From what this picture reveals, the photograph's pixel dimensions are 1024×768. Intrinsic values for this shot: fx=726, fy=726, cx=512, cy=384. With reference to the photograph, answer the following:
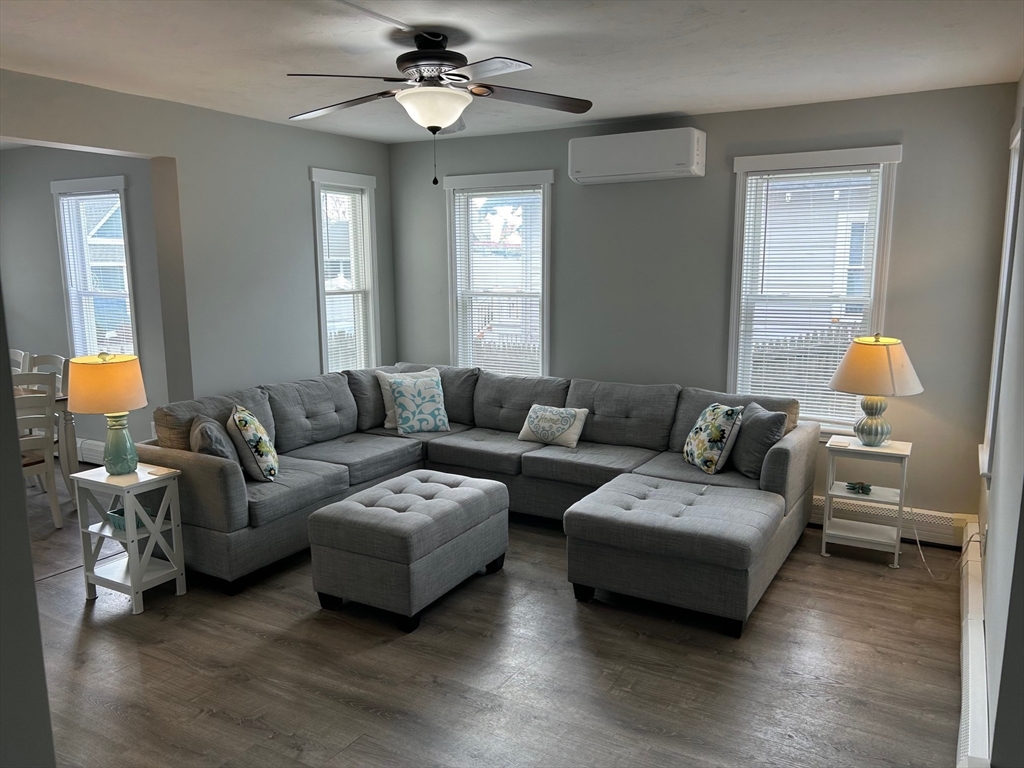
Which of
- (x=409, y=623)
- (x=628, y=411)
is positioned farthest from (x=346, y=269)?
(x=409, y=623)

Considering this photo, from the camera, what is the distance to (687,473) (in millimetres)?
4207

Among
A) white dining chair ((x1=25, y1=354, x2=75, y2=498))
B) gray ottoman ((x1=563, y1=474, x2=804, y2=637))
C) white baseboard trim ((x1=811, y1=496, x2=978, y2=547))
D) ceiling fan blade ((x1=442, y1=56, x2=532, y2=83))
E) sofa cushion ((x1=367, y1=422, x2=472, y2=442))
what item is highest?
ceiling fan blade ((x1=442, y1=56, x2=532, y2=83))

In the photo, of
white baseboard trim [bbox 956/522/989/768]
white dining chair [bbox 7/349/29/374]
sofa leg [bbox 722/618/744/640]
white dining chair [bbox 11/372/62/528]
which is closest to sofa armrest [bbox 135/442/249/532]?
white dining chair [bbox 11/372/62/528]

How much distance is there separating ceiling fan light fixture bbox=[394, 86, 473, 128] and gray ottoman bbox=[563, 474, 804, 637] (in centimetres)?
193

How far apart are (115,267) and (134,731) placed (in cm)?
414

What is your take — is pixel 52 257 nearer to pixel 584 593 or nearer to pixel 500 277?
pixel 500 277

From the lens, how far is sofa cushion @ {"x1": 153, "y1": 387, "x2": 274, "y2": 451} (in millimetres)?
4031

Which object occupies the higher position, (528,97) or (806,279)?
(528,97)

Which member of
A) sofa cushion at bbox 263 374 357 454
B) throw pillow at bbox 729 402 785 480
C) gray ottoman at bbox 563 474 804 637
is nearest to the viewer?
gray ottoman at bbox 563 474 804 637

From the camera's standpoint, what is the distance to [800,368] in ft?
15.4

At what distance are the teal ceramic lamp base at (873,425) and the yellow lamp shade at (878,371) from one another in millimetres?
199

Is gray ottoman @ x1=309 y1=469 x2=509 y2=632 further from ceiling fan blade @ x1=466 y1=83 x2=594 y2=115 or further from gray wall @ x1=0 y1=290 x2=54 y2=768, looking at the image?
gray wall @ x1=0 y1=290 x2=54 y2=768

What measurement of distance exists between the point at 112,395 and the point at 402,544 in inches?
63.2

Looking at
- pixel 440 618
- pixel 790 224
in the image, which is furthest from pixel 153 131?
pixel 790 224
